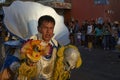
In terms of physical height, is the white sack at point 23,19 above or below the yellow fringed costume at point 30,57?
above

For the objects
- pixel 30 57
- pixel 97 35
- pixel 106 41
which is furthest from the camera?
pixel 97 35

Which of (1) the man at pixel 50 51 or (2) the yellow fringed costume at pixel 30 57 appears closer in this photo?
(2) the yellow fringed costume at pixel 30 57

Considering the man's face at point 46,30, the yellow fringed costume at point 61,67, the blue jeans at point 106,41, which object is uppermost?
the man's face at point 46,30

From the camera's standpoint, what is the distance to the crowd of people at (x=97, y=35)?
20.2 metres

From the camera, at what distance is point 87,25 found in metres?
23.6

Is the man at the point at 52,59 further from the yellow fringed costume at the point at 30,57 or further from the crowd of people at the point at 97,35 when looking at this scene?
the crowd of people at the point at 97,35

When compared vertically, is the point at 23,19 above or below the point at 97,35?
above

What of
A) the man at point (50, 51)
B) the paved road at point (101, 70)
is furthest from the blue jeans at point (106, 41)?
the man at point (50, 51)

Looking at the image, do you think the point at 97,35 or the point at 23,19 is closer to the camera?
the point at 23,19

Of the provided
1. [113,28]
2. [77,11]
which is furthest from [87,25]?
[77,11]

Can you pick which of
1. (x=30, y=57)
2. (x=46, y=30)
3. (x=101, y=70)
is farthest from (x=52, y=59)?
(x=101, y=70)

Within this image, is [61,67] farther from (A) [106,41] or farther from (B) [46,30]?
(A) [106,41]

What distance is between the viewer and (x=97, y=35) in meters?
21.6

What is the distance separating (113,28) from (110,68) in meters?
7.08
